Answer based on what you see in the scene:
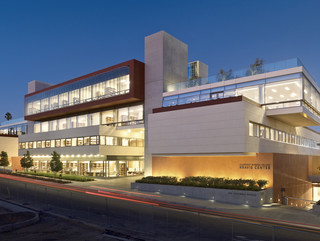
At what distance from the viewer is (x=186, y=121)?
34.2 metres

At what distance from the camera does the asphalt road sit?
10.9m

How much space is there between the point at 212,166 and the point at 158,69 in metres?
16.6

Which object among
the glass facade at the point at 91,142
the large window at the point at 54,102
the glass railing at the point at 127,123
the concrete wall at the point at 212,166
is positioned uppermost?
the large window at the point at 54,102

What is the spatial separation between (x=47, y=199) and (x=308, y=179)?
111 ft

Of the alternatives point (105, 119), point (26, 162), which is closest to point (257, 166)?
point (105, 119)

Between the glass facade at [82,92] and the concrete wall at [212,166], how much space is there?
13.2 m

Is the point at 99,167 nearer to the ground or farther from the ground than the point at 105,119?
nearer to the ground

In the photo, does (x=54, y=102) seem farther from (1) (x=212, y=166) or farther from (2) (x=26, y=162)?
(1) (x=212, y=166)

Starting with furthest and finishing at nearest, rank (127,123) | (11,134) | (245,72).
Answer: (11,134) → (127,123) → (245,72)

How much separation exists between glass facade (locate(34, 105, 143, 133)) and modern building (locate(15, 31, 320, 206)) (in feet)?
0.54

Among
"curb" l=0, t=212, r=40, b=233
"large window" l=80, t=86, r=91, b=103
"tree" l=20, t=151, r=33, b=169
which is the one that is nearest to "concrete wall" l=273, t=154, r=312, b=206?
"curb" l=0, t=212, r=40, b=233

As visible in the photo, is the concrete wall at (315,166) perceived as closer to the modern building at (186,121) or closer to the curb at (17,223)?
the modern building at (186,121)

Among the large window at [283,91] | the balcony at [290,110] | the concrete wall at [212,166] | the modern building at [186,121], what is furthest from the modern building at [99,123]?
the balcony at [290,110]

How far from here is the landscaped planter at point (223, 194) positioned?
24391mm
